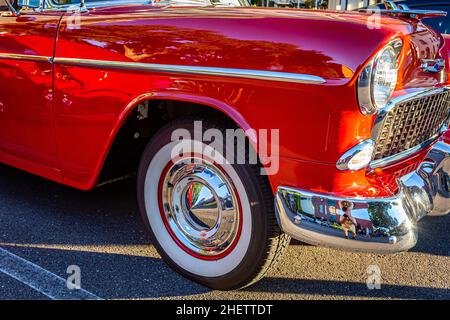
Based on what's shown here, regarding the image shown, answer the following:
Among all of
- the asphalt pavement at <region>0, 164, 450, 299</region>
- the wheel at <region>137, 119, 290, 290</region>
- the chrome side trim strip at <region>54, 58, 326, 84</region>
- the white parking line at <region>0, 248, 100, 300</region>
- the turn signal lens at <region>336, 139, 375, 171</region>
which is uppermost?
the chrome side trim strip at <region>54, 58, 326, 84</region>

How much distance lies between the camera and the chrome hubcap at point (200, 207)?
7.00 ft

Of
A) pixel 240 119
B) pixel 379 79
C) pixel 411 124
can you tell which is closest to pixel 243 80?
pixel 240 119

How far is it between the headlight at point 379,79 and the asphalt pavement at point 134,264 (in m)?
0.96

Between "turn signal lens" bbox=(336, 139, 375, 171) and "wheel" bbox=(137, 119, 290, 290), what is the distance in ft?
1.14

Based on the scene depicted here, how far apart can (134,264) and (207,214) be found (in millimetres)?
521

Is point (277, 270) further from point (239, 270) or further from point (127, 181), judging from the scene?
point (127, 181)

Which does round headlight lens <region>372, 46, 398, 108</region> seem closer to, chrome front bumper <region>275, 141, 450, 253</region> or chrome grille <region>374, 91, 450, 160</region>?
chrome grille <region>374, 91, 450, 160</region>

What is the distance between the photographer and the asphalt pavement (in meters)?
2.21

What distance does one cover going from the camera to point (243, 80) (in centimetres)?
187

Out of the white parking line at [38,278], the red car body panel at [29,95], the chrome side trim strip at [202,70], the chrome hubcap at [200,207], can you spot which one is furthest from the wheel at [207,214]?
the red car body panel at [29,95]

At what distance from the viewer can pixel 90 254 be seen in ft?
8.30

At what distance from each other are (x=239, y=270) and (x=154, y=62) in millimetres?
1021

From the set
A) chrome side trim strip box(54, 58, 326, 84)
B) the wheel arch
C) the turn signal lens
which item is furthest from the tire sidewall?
the turn signal lens

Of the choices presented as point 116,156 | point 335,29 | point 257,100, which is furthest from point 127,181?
point 335,29
